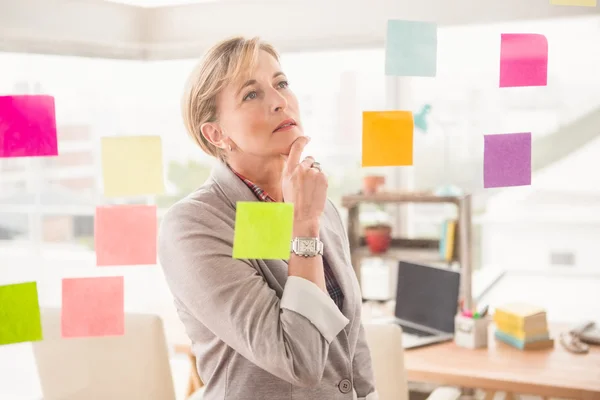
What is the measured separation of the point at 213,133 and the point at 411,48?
1.78 ft

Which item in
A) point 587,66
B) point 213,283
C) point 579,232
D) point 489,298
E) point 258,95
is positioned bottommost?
point 489,298

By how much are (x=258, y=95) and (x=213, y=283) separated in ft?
1.31

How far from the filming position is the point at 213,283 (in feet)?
3.71

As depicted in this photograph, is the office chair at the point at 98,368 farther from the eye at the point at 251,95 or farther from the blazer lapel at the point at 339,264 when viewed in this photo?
the eye at the point at 251,95

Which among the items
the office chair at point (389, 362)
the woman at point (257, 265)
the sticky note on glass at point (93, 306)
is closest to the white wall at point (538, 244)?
the office chair at point (389, 362)

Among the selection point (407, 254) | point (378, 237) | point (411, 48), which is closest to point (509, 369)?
point (407, 254)

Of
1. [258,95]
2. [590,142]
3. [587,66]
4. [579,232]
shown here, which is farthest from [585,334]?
[258,95]

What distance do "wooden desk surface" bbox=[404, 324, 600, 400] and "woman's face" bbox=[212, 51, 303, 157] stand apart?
4.08 ft

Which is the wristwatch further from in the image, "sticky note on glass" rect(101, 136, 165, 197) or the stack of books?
the stack of books

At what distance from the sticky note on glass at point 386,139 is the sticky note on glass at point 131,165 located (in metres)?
0.50

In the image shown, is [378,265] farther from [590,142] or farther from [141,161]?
[141,161]

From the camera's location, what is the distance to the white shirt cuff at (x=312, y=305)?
1110mm

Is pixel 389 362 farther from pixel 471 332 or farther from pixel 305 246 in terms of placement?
pixel 305 246

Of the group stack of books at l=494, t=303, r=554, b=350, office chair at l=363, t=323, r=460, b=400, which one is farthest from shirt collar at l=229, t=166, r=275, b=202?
stack of books at l=494, t=303, r=554, b=350
